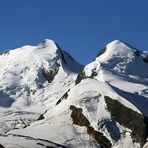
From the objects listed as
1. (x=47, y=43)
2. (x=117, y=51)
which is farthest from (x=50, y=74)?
(x=117, y=51)

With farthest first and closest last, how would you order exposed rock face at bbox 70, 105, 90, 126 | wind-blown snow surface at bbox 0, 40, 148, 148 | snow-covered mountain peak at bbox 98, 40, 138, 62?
1. snow-covered mountain peak at bbox 98, 40, 138, 62
2. exposed rock face at bbox 70, 105, 90, 126
3. wind-blown snow surface at bbox 0, 40, 148, 148

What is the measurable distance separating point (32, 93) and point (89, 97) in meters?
89.9

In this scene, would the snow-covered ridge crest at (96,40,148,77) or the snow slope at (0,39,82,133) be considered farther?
the snow slope at (0,39,82,133)

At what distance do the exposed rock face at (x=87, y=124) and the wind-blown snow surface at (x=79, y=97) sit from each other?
13 centimetres

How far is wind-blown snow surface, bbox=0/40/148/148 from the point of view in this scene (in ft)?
273

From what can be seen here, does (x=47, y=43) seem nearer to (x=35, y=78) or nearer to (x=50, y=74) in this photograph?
(x=50, y=74)

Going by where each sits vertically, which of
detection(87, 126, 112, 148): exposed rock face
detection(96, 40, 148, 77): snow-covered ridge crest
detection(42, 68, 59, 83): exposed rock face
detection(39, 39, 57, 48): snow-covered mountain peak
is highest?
detection(39, 39, 57, 48): snow-covered mountain peak

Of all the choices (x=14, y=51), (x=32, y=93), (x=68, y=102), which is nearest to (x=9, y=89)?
(x=32, y=93)

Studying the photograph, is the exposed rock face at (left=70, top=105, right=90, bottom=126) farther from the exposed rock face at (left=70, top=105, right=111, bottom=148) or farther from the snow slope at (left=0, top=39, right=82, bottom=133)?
the snow slope at (left=0, top=39, right=82, bottom=133)

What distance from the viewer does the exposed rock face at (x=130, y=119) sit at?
81.6 m

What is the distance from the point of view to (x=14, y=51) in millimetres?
199125

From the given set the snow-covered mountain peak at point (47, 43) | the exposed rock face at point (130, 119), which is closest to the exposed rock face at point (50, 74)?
the snow-covered mountain peak at point (47, 43)

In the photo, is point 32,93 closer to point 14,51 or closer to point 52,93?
point 52,93

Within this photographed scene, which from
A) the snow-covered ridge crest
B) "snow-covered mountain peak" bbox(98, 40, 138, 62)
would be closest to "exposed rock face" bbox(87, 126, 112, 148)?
the snow-covered ridge crest
